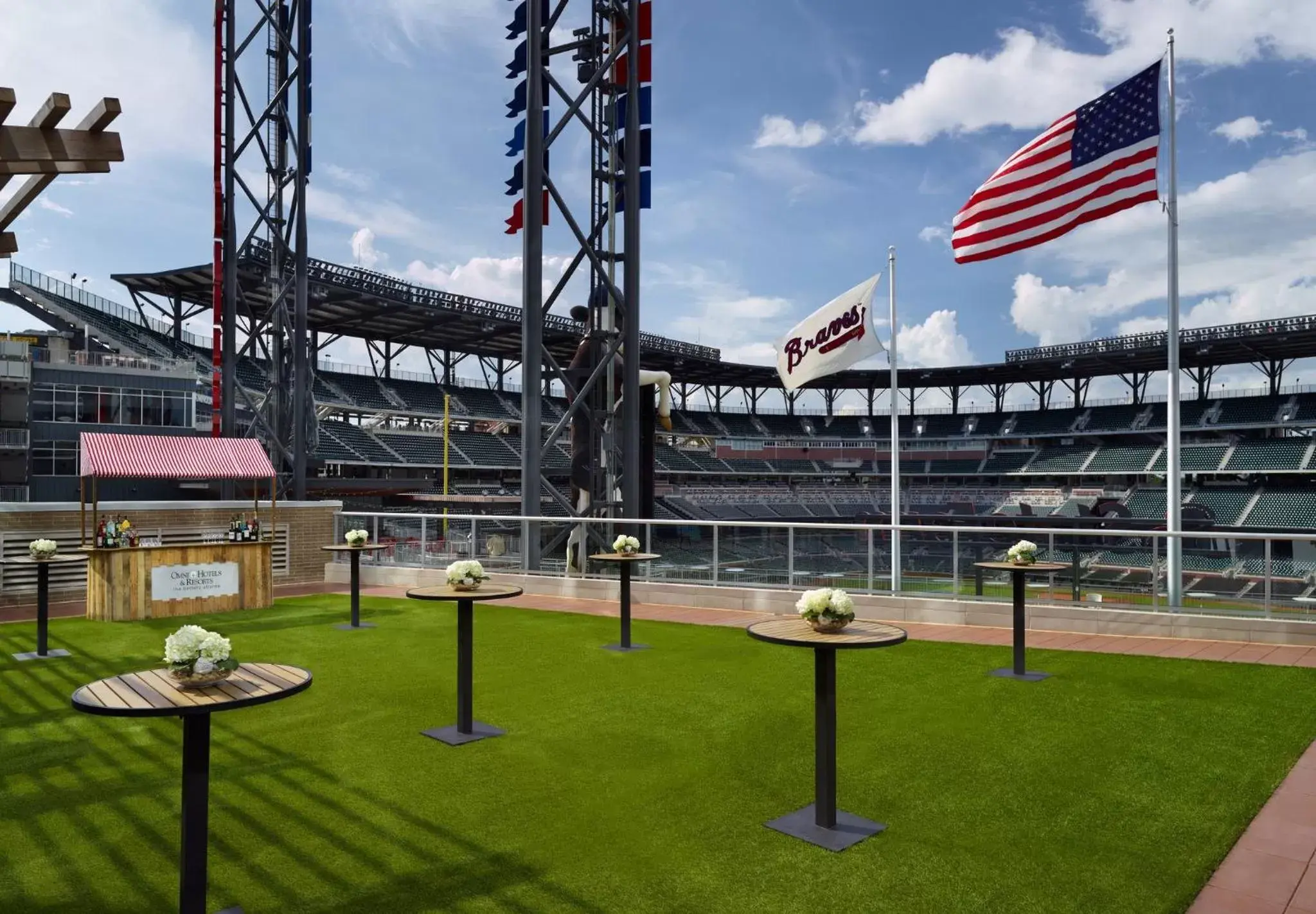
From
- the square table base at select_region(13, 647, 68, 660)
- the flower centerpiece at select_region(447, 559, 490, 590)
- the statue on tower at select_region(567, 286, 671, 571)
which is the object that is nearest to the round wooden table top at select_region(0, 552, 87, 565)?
the square table base at select_region(13, 647, 68, 660)

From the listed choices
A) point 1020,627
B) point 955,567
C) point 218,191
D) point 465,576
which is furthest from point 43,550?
point 218,191

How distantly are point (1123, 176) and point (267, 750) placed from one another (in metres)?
14.2

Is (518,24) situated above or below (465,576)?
above

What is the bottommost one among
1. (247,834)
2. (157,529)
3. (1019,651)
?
(247,834)

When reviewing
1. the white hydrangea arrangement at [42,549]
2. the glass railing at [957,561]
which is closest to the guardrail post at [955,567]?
the glass railing at [957,561]

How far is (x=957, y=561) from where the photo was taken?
12258mm

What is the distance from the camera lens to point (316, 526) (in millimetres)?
18359

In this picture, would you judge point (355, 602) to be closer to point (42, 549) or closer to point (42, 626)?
point (42, 626)

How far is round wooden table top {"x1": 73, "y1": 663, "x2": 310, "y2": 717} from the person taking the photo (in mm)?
3852

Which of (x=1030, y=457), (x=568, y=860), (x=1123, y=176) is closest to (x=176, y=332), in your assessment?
(x=1123, y=176)

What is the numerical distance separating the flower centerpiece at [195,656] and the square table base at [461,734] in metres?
2.67

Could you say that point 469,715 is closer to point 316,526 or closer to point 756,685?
point 756,685

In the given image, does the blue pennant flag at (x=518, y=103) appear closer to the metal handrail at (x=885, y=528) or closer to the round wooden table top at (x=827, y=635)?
the metal handrail at (x=885, y=528)

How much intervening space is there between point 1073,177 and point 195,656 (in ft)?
47.9
